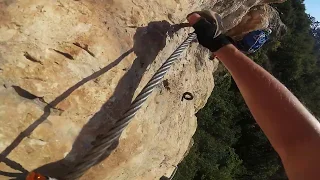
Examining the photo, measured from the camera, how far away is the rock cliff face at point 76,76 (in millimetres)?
2021

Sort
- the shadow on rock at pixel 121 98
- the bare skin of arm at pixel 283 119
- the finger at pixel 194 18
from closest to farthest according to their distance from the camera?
the bare skin of arm at pixel 283 119 < the shadow on rock at pixel 121 98 < the finger at pixel 194 18

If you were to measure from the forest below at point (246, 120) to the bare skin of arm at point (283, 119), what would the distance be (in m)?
8.38

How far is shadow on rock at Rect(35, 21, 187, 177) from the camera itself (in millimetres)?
2227

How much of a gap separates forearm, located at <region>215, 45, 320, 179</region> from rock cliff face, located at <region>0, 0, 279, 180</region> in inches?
22.9

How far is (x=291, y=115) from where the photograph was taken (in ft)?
6.32

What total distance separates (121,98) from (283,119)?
889 mm

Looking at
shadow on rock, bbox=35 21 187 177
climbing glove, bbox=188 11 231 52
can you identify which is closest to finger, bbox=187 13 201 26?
climbing glove, bbox=188 11 231 52

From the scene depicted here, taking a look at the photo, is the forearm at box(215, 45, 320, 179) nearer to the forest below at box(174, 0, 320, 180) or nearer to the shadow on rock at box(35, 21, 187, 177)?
the shadow on rock at box(35, 21, 187, 177)

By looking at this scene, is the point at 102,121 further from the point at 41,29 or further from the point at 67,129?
the point at 41,29

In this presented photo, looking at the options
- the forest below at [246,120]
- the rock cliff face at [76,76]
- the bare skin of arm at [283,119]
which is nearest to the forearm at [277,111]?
the bare skin of arm at [283,119]

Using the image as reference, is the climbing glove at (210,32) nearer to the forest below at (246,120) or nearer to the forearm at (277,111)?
the forearm at (277,111)

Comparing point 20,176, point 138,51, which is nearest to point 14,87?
point 20,176

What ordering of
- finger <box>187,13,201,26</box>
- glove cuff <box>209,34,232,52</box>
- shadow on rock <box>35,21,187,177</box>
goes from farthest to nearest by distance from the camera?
finger <box>187,13,201,26</box> < glove cuff <box>209,34,232,52</box> < shadow on rock <box>35,21,187,177</box>

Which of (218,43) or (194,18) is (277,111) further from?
(194,18)
